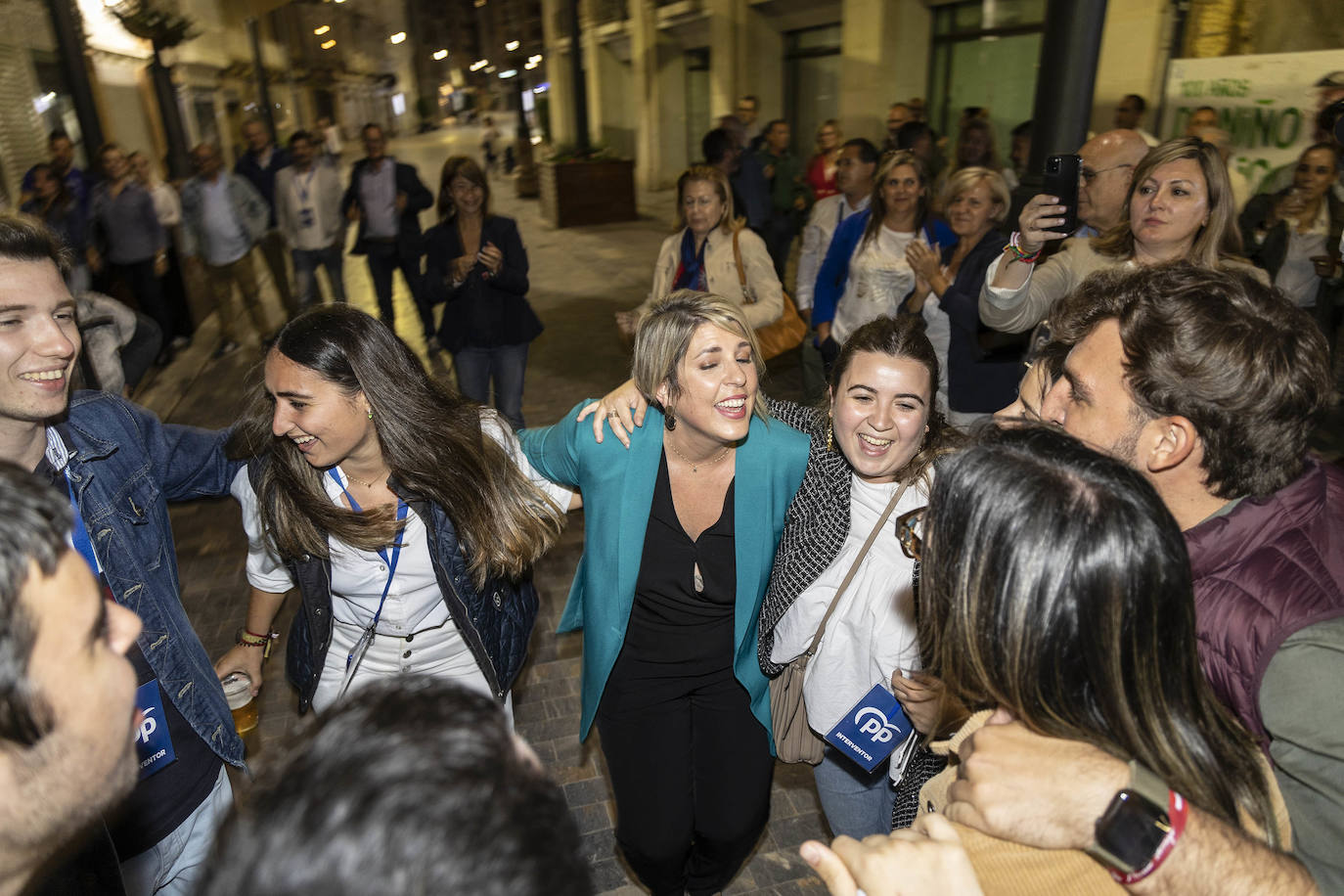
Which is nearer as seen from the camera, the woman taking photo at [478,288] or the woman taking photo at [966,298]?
the woman taking photo at [966,298]

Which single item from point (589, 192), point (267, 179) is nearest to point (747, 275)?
point (267, 179)

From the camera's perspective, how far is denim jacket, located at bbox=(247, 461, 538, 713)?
2.42 meters

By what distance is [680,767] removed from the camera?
8.78 feet

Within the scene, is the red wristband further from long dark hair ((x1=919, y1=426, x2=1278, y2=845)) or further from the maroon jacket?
the maroon jacket

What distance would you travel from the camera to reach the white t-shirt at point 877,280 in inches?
191

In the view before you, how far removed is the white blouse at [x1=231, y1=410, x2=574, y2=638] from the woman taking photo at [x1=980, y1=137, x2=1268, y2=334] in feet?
8.71

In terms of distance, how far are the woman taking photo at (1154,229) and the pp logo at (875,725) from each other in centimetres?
210

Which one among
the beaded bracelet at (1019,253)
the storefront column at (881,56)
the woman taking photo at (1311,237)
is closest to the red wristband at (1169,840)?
the beaded bracelet at (1019,253)

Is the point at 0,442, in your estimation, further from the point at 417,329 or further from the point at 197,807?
the point at 417,329

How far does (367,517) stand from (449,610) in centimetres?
38

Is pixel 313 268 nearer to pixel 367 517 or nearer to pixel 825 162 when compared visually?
pixel 825 162

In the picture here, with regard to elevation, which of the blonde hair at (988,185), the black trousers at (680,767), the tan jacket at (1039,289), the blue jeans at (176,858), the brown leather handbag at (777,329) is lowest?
the black trousers at (680,767)

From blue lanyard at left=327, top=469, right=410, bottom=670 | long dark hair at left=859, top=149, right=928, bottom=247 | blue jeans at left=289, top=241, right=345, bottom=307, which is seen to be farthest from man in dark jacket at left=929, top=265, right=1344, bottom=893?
blue jeans at left=289, top=241, right=345, bottom=307

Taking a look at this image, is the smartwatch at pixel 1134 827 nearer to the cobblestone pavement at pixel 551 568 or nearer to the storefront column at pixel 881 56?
the cobblestone pavement at pixel 551 568
